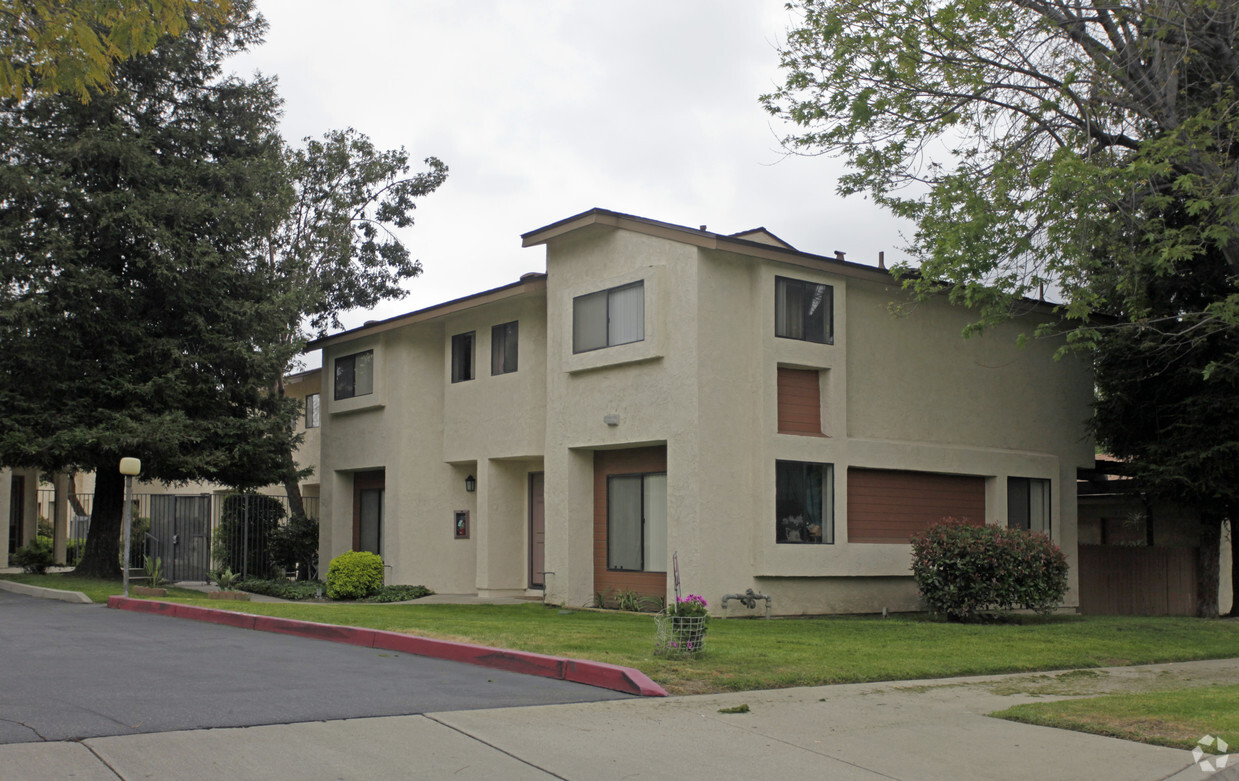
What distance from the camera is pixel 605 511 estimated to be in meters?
20.1

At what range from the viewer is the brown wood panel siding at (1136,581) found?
881 inches

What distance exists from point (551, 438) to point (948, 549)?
23.7 feet

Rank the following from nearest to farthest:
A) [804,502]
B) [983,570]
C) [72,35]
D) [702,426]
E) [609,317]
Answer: [72,35]
[983,570]
[702,426]
[804,502]
[609,317]

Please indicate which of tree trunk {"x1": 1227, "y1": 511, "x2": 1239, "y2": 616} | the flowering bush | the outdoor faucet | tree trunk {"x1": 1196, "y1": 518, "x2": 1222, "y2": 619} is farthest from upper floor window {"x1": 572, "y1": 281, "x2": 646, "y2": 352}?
tree trunk {"x1": 1196, "y1": 518, "x2": 1222, "y2": 619}

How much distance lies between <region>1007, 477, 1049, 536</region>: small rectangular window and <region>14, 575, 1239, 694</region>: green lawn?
3545 mm

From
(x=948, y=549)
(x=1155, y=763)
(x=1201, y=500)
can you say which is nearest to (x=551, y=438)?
(x=948, y=549)

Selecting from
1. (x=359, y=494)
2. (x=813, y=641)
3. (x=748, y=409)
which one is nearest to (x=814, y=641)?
(x=813, y=641)

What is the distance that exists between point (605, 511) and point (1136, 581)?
1159cm

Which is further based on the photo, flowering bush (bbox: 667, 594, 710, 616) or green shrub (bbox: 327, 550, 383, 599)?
green shrub (bbox: 327, 550, 383, 599)

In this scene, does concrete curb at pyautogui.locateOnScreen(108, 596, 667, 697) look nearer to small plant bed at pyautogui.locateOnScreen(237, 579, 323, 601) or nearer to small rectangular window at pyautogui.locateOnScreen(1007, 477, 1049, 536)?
small plant bed at pyautogui.locateOnScreen(237, 579, 323, 601)

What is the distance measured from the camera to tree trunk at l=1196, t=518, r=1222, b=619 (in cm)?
2180

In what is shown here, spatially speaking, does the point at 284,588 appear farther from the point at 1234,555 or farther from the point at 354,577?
the point at 1234,555

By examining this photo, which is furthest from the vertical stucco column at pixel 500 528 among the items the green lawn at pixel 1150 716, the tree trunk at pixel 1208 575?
the green lawn at pixel 1150 716

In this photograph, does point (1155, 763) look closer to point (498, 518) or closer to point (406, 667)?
point (406, 667)
